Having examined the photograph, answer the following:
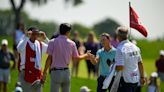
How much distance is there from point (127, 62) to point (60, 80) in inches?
68.1

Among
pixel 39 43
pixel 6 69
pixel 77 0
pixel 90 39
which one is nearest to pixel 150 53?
pixel 77 0

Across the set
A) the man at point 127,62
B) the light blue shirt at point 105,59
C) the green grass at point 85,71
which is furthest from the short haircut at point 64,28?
the green grass at point 85,71

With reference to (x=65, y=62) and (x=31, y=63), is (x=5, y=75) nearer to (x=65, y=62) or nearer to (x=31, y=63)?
(x=31, y=63)

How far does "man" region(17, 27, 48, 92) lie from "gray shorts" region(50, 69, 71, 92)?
15.3 inches

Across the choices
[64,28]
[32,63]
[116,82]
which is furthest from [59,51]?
[116,82]

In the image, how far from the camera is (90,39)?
1267 inches

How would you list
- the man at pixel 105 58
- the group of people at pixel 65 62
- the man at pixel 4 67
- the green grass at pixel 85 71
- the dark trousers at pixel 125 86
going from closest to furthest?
the group of people at pixel 65 62 → the dark trousers at pixel 125 86 → the man at pixel 105 58 → the man at pixel 4 67 → the green grass at pixel 85 71

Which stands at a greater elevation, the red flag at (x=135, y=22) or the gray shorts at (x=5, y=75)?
the red flag at (x=135, y=22)

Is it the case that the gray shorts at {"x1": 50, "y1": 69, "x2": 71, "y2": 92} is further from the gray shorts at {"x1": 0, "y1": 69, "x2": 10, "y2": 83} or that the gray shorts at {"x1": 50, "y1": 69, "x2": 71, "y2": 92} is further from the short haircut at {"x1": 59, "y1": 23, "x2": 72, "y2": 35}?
the gray shorts at {"x1": 0, "y1": 69, "x2": 10, "y2": 83}

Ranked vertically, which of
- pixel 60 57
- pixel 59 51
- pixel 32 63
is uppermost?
pixel 59 51

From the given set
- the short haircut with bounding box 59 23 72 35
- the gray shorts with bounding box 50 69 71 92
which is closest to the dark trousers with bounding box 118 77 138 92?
the gray shorts with bounding box 50 69 71 92

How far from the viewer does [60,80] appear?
18.4 meters

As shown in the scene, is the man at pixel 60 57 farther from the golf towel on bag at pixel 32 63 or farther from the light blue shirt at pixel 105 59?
the light blue shirt at pixel 105 59

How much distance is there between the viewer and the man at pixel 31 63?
61.2 feet
